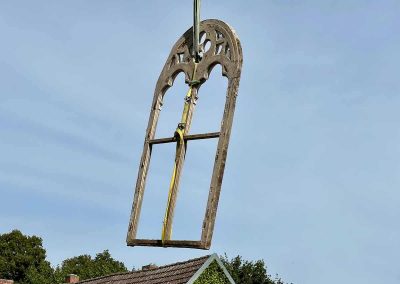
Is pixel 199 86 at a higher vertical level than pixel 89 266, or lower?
lower

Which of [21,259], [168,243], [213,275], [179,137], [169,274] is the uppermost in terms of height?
[21,259]

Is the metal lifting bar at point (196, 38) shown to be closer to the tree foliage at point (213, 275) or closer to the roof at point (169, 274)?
the roof at point (169, 274)

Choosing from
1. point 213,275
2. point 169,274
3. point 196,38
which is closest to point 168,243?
point 196,38

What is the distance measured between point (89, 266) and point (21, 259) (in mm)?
3741

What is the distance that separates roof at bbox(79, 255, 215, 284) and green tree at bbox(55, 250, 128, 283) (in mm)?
25897

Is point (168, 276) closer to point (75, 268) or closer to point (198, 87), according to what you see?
point (198, 87)

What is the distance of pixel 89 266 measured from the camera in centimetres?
4378

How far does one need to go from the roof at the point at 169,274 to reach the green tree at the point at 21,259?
94.2 ft

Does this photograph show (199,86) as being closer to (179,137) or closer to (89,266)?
(179,137)

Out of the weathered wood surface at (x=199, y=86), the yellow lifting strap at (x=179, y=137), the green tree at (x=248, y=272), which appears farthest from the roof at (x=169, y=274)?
the green tree at (x=248, y=272)

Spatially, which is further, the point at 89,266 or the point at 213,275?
the point at 89,266

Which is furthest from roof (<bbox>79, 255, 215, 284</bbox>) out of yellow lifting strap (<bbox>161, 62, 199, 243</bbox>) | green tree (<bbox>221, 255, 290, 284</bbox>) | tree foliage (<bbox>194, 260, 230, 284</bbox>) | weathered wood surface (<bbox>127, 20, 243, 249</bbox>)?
green tree (<bbox>221, 255, 290, 284</bbox>)

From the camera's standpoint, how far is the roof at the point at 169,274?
49.0ft

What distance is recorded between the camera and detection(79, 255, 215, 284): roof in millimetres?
14938
